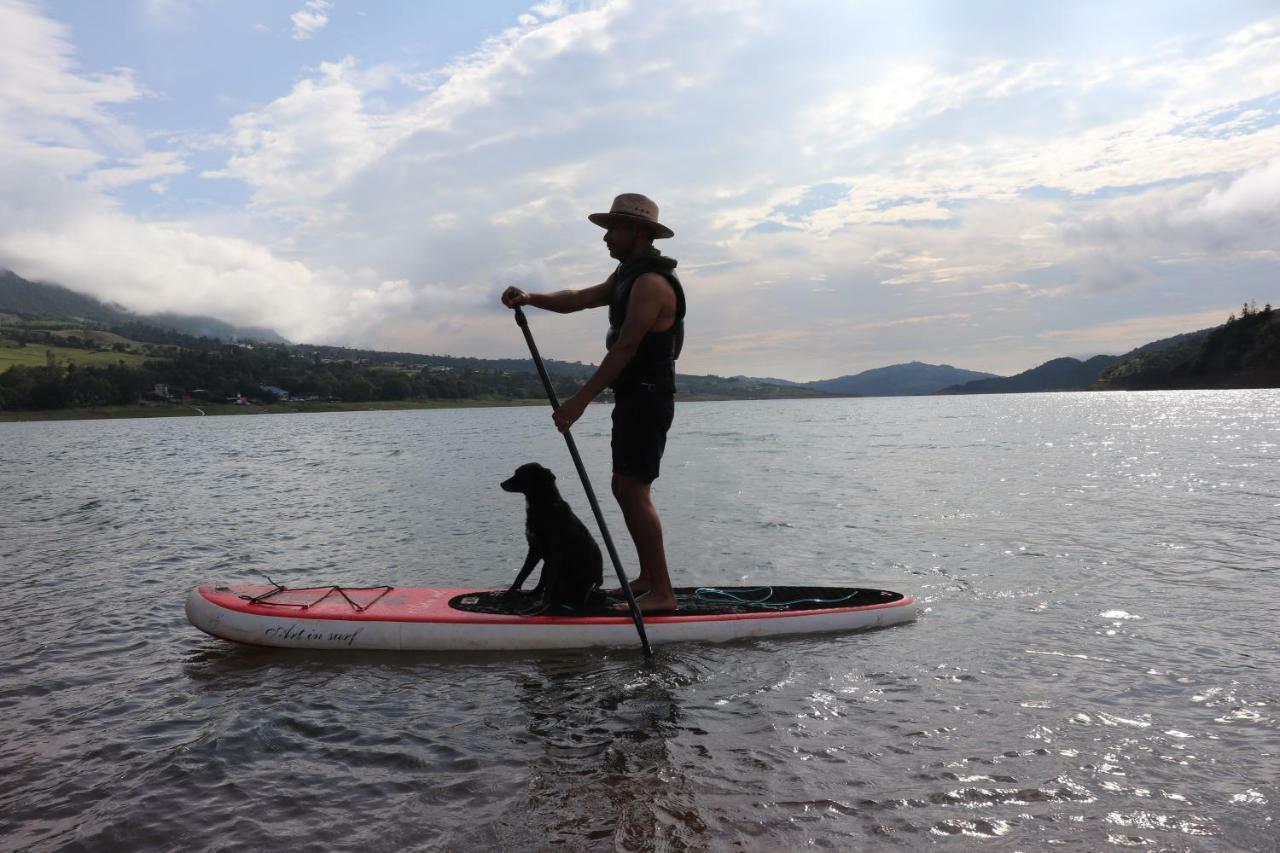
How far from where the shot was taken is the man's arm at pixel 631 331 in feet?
20.7

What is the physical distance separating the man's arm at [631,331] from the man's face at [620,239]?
1.66 ft

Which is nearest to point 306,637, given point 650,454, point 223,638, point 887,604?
point 223,638

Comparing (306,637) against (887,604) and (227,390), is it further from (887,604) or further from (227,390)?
(227,390)

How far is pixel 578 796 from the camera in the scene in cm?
444

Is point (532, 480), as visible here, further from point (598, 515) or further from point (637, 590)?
point (637, 590)

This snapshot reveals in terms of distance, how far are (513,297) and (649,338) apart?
1.40 meters

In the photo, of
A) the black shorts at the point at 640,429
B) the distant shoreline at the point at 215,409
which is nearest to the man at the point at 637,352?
the black shorts at the point at 640,429

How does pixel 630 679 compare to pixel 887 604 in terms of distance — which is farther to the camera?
pixel 887 604

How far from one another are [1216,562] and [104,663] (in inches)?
543

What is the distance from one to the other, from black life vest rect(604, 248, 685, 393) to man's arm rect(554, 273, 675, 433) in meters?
0.11

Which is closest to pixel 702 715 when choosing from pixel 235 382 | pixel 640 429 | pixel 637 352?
pixel 640 429

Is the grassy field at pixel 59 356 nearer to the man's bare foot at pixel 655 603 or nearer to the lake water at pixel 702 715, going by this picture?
the lake water at pixel 702 715

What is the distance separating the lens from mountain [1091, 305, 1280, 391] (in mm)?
132750

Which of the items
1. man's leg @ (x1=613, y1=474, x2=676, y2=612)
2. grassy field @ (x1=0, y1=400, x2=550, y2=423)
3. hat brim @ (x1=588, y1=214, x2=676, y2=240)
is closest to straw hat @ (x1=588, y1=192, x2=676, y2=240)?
hat brim @ (x1=588, y1=214, x2=676, y2=240)
